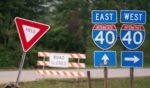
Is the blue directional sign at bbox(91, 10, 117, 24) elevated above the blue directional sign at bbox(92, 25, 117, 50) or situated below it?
above

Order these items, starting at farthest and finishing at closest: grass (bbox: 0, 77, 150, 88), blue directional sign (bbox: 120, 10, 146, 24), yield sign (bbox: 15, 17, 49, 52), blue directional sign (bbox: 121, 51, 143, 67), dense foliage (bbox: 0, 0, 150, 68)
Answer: dense foliage (bbox: 0, 0, 150, 68) → grass (bbox: 0, 77, 150, 88) → blue directional sign (bbox: 121, 51, 143, 67) → blue directional sign (bbox: 120, 10, 146, 24) → yield sign (bbox: 15, 17, 49, 52)

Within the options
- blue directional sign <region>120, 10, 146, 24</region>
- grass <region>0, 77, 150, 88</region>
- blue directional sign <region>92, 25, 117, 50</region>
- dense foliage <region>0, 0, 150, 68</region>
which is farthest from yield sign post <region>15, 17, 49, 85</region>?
dense foliage <region>0, 0, 150, 68</region>

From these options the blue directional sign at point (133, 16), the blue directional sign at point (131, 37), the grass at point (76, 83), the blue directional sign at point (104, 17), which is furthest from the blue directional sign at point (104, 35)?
the grass at point (76, 83)

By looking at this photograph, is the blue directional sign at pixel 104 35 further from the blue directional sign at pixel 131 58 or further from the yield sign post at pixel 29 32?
the yield sign post at pixel 29 32

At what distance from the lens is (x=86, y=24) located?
170 feet

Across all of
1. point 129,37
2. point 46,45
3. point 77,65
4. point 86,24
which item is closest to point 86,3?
point 86,24

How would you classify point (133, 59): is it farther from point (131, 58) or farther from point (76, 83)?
point (76, 83)

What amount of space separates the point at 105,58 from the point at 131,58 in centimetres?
69

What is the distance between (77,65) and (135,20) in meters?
9.38

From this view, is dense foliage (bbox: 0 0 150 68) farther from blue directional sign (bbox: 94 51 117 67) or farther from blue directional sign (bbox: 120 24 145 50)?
blue directional sign (bbox: 94 51 117 67)

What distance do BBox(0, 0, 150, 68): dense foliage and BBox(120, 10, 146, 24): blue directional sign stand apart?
21520 mm

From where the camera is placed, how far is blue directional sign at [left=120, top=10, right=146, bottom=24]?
1159 centimetres

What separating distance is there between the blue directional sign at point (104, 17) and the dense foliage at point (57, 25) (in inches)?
849

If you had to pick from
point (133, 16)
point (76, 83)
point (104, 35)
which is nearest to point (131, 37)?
point (133, 16)
